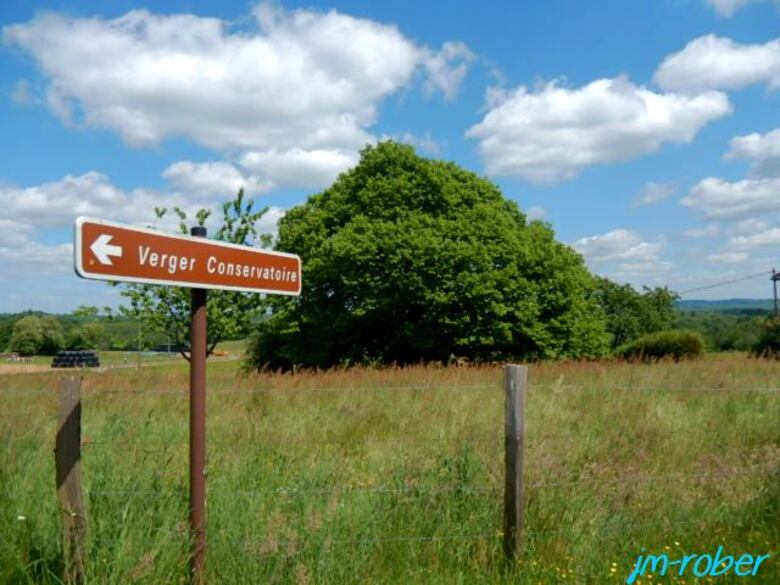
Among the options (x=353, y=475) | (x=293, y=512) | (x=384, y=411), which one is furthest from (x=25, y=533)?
(x=384, y=411)

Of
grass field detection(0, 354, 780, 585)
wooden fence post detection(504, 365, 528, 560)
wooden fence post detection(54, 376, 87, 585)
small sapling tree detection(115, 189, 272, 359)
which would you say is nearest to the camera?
wooden fence post detection(54, 376, 87, 585)

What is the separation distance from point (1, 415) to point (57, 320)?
121 m

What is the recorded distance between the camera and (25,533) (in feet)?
12.5

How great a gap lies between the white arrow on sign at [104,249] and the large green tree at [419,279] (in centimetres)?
2063

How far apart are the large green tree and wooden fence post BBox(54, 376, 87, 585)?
793 inches

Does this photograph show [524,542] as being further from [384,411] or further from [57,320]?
[57,320]

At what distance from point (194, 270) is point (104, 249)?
1.83 feet

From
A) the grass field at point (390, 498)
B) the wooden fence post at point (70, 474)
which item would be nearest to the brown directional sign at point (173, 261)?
the wooden fence post at point (70, 474)

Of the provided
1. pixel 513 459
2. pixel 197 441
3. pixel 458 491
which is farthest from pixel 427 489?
pixel 197 441

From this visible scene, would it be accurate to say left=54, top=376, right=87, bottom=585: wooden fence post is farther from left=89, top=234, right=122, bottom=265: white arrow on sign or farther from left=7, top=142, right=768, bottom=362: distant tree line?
left=7, top=142, right=768, bottom=362: distant tree line

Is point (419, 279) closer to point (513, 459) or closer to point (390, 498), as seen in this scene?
point (390, 498)

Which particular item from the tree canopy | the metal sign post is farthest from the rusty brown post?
the tree canopy

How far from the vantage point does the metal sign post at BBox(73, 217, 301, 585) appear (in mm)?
3080

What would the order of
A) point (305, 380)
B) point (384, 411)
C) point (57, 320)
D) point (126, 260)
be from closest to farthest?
point (126, 260) → point (384, 411) → point (305, 380) → point (57, 320)
